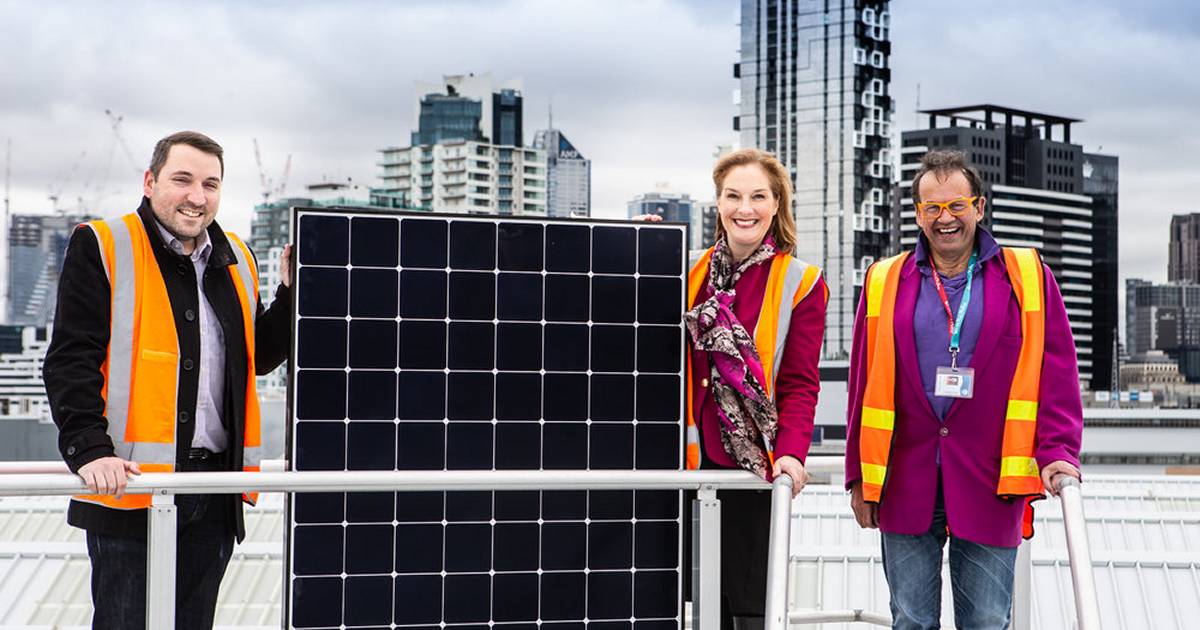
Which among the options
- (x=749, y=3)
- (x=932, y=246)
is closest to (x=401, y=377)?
(x=932, y=246)

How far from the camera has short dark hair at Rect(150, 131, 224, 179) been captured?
5121 mm

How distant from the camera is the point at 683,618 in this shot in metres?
5.43

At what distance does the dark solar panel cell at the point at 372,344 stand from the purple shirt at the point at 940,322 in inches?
80.1

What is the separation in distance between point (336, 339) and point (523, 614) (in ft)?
4.42

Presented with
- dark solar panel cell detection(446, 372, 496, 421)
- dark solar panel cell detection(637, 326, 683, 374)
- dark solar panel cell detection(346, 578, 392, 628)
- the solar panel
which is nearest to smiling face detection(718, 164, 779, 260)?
the solar panel

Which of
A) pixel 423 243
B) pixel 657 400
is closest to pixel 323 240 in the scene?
pixel 423 243

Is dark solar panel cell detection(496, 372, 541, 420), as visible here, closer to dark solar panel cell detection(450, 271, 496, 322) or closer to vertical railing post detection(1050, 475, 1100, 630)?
dark solar panel cell detection(450, 271, 496, 322)

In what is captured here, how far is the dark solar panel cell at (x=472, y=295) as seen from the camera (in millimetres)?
5219

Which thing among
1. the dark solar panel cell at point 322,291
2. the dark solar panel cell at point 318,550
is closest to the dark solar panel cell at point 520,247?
the dark solar panel cell at point 322,291

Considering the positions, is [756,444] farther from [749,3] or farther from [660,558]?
[749,3]

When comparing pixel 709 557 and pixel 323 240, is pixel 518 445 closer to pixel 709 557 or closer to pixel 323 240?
pixel 709 557

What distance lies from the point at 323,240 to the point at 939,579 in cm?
276

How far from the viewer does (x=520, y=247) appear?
5273 mm

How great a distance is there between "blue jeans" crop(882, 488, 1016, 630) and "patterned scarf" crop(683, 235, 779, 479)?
2.04ft
